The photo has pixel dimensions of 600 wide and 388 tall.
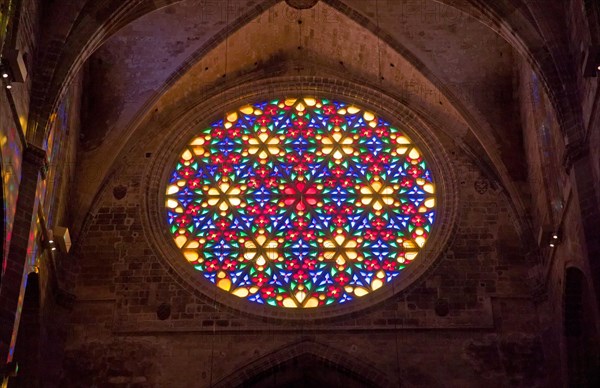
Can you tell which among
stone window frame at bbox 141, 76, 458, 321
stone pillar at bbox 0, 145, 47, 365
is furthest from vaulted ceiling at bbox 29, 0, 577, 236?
stone pillar at bbox 0, 145, 47, 365

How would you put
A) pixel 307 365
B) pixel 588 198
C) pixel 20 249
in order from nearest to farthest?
pixel 20 249
pixel 588 198
pixel 307 365

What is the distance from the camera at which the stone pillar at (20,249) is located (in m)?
13.5

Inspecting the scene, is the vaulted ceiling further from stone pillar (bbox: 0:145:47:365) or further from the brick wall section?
stone pillar (bbox: 0:145:47:365)

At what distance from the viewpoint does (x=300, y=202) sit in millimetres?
18641

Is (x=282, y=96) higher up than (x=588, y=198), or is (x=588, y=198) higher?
(x=282, y=96)

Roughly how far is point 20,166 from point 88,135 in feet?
15.3

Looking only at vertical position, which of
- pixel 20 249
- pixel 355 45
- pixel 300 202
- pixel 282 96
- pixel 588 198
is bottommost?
pixel 20 249

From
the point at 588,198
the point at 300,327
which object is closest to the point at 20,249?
the point at 300,327

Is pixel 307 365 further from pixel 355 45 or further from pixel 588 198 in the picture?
pixel 355 45

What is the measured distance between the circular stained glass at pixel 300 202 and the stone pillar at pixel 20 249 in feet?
13.7

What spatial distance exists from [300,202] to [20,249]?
→ 5.99 meters

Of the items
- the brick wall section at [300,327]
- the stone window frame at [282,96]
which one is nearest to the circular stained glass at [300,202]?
the stone window frame at [282,96]

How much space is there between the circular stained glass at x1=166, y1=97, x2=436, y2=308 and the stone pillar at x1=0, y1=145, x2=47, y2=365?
4.18 meters

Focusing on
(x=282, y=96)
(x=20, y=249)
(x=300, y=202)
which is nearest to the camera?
(x=20, y=249)
